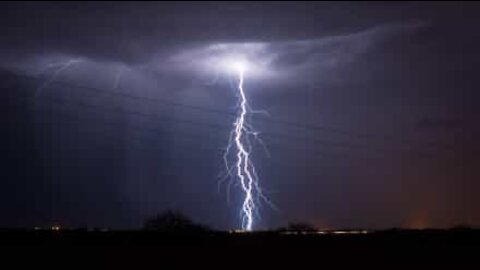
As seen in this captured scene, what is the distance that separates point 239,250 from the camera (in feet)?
74.5

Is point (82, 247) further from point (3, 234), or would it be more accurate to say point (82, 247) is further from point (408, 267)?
point (408, 267)

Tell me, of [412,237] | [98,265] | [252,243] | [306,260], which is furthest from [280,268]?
[412,237]

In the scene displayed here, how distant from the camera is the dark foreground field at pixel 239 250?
21.5m

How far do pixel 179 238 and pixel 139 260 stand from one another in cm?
282

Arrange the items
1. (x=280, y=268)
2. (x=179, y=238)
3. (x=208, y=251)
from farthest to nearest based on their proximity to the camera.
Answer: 1. (x=179, y=238)
2. (x=208, y=251)
3. (x=280, y=268)

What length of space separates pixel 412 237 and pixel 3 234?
11.2 meters

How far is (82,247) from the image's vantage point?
74.7 feet

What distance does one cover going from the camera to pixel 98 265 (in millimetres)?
21172

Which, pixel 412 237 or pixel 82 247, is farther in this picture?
pixel 412 237

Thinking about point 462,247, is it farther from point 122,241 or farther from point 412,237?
point 122,241

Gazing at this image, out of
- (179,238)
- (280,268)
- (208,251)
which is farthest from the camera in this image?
(179,238)

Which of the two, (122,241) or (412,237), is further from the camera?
(412,237)

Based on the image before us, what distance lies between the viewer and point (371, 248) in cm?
2366

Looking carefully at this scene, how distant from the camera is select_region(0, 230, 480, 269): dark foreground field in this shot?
2152cm
